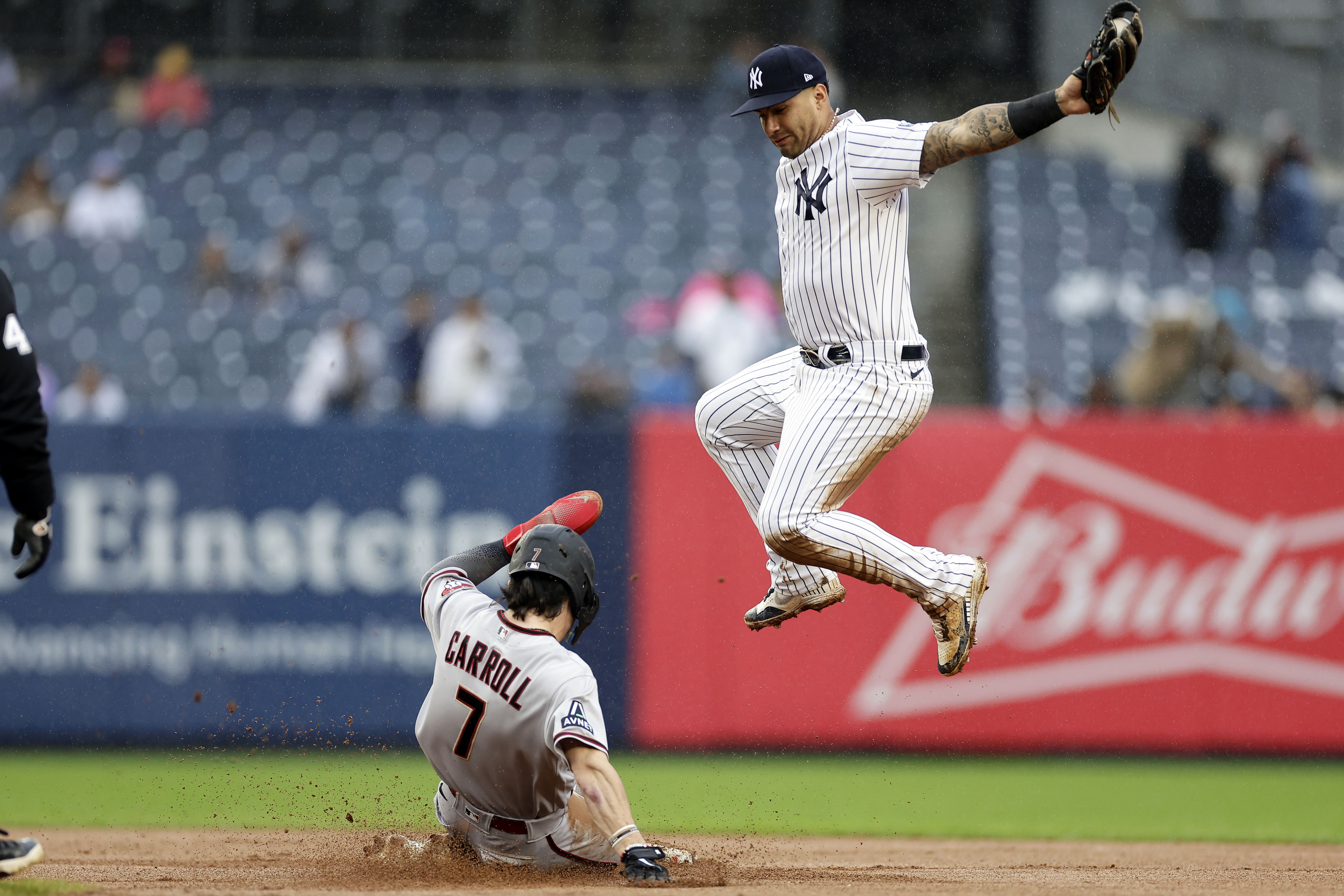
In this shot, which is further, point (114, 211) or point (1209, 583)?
point (114, 211)

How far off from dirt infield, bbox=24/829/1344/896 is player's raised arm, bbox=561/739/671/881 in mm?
169

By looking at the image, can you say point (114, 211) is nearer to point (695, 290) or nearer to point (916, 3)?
point (695, 290)

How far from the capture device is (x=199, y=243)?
13617 mm

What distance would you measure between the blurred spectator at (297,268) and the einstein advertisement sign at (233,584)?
3470 millimetres

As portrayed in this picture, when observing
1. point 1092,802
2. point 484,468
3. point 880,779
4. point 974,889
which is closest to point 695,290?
point 484,468

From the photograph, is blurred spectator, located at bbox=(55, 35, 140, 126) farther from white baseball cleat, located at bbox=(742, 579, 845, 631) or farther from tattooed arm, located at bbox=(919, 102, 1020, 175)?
tattooed arm, located at bbox=(919, 102, 1020, 175)

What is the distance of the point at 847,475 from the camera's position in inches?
Answer: 217

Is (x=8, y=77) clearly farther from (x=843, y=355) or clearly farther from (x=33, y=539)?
(x=843, y=355)

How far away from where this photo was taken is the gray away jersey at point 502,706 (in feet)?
16.5

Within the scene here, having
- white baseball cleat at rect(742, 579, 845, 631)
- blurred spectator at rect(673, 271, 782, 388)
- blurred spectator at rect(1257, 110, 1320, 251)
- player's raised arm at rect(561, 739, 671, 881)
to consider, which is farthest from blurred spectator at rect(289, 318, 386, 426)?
blurred spectator at rect(1257, 110, 1320, 251)

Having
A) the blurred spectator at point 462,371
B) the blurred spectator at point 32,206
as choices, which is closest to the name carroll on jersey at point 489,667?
the blurred spectator at point 462,371

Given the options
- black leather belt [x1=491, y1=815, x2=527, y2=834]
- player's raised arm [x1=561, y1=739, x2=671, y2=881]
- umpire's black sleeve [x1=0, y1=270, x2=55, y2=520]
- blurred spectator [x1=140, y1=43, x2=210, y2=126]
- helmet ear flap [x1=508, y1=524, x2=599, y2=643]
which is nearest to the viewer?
umpire's black sleeve [x1=0, y1=270, x2=55, y2=520]

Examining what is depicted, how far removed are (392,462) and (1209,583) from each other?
5.26 meters

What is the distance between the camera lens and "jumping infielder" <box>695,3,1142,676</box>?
209 inches
